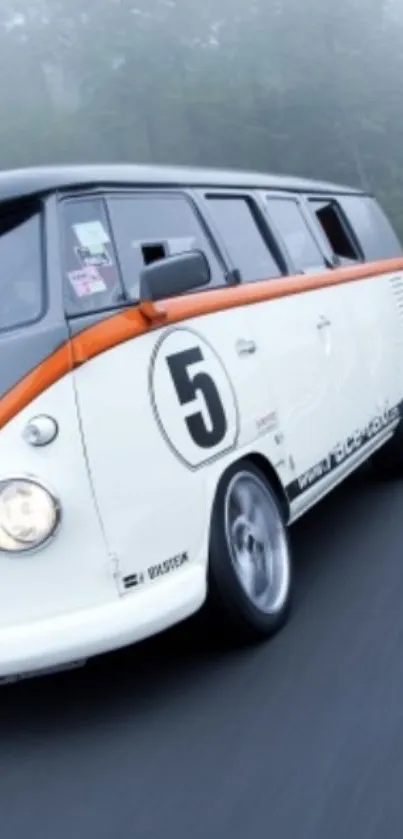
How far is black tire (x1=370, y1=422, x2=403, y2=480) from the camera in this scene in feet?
27.5

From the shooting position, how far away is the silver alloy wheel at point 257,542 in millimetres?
5172

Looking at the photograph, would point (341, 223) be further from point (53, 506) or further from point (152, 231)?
point (53, 506)

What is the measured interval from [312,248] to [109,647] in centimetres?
355

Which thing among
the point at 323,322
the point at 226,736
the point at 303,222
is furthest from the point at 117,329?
the point at 303,222

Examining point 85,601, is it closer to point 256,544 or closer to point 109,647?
point 109,647

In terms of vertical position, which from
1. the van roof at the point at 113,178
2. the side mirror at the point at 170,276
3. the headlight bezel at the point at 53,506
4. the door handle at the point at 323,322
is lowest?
the headlight bezel at the point at 53,506

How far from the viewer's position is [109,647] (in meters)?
4.31

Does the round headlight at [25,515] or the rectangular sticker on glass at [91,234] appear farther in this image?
the rectangular sticker on glass at [91,234]

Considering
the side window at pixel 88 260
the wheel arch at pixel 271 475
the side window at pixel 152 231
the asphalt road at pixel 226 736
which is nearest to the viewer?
the asphalt road at pixel 226 736

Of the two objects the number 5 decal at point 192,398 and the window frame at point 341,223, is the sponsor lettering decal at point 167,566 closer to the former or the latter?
the number 5 decal at point 192,398

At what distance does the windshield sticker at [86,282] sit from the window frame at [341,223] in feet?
9.68

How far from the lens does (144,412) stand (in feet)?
15.1

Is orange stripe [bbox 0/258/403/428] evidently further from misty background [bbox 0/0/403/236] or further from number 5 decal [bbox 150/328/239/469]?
misty background [bbox 0/0/403/236]

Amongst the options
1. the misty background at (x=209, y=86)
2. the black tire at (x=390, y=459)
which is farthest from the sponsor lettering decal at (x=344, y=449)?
the misty background at (x=209, y=86)
